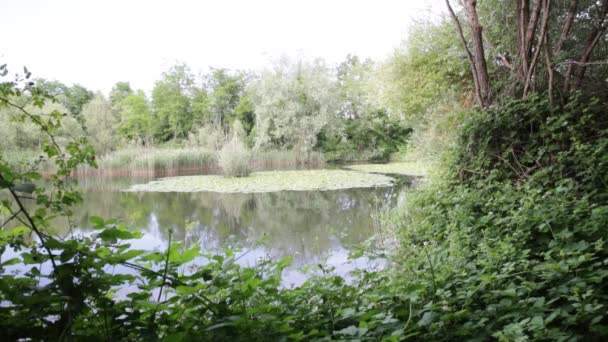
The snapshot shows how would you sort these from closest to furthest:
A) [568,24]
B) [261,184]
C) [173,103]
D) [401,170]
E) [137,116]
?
[568,24], [261,184], [401,170], [137,116], [173,103]

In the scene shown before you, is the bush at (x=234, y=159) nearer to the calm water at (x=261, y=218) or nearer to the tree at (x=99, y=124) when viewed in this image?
the calm water at (x=261, y=218)

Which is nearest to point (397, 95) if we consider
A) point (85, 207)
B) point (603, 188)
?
point (603, 188)

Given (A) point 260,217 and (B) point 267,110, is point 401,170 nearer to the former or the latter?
(B) point 267,110

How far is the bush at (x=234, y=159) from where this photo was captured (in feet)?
34.3

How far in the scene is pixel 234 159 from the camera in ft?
34.5

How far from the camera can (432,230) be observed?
2848 millimetres

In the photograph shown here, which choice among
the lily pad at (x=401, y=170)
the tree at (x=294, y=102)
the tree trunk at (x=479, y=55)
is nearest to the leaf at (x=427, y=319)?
the tree trunk at (x=479, y=55)

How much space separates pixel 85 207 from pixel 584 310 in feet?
25.6

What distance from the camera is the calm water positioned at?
4.53 m

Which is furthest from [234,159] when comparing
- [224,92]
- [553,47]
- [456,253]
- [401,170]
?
[224,92]

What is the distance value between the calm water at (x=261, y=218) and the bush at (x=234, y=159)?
228 centimetres

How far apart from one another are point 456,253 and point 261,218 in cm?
454

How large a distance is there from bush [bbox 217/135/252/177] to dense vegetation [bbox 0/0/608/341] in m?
4.91

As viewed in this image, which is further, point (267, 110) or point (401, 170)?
point (267, 110)
